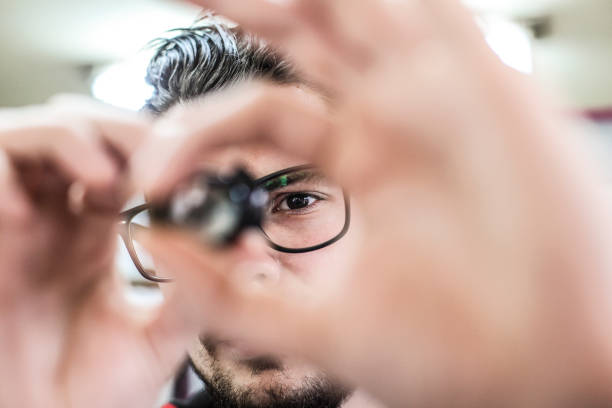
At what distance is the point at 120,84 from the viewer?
8.26ft

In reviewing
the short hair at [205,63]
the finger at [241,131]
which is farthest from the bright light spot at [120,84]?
the finger at [241,131]

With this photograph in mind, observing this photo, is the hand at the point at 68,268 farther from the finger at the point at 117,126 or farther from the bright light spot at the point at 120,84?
the bright light spot at the point at 120,84

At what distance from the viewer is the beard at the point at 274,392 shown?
3.49 feet

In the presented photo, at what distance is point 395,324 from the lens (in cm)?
33

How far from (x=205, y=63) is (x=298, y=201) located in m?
0.62

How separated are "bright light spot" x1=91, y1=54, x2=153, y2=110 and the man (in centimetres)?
85

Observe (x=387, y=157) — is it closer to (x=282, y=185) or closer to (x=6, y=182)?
(x=6, y=182)

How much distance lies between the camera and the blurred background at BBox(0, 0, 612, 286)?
6.80 feet

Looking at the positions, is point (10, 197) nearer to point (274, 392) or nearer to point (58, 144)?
point (58, 144)

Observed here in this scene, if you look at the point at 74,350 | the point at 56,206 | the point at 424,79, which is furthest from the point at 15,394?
the point at 424,79

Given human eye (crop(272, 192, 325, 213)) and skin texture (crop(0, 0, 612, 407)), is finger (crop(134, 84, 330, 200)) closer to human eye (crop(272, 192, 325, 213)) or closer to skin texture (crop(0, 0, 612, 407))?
skin texture (crop(0, 0, 612, 407))

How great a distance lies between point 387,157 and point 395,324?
0.42 ft

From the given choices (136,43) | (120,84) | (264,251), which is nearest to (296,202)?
(264,251)

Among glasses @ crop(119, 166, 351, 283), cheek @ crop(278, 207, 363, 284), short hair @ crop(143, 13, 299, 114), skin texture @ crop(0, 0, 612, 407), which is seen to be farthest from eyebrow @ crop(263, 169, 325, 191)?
skin texture @ crop(0, 0, 612, 407)
